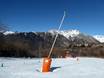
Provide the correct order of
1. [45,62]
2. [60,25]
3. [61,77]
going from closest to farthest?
[61,77]
[45,62]
[60,25]

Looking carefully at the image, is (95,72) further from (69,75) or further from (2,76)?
(2,76)

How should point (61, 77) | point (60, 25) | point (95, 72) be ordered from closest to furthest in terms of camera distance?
point (61, 77) < point (95, 72) < point (60, 25)

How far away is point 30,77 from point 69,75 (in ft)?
6.71

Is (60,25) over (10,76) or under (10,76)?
over

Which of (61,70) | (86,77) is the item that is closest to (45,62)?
(61,70)

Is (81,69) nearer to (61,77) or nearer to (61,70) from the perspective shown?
(61,70)

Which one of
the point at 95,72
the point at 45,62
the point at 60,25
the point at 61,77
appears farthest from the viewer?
the point at 60,25

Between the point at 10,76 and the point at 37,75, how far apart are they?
4.56 ft

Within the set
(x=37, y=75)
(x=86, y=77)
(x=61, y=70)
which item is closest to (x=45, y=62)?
(x=61, y=70)

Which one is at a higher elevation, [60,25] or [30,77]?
[60,25]

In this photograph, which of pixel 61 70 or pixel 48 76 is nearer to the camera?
pixel 48 76

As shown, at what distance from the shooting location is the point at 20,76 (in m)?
14.7

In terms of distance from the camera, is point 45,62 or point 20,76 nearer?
point 20,76

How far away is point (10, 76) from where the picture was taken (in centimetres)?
1473
